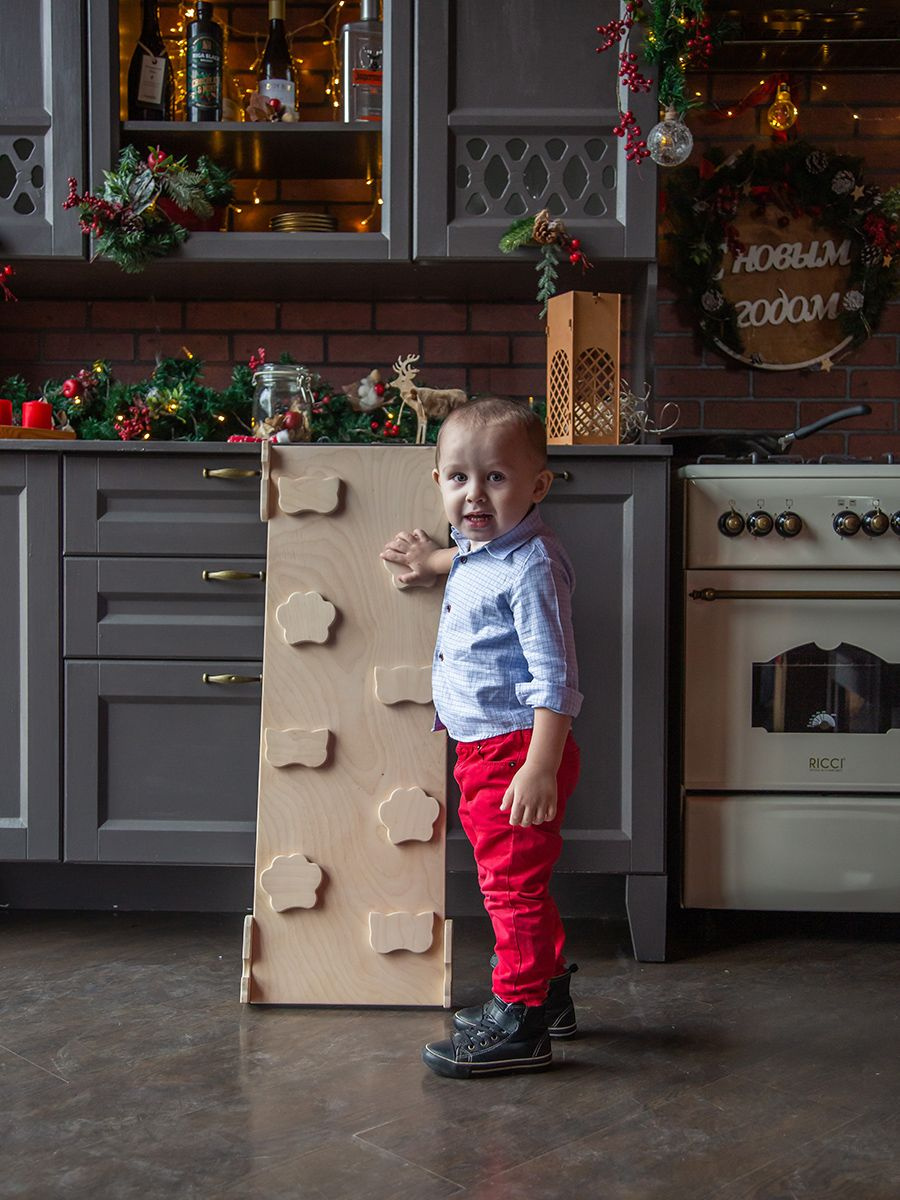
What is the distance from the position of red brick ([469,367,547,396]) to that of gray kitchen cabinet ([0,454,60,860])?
3.47ft

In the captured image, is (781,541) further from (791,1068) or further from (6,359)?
(6,359)

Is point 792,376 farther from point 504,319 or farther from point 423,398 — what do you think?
point 423,398

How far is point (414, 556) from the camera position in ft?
6.27

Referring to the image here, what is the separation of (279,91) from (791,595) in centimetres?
151

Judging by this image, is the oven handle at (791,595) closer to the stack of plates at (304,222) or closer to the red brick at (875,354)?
the red brick at (875,354)

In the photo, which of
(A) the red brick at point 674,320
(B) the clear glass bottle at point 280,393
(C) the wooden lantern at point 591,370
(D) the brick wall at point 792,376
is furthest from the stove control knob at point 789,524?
(B) the clear glass bottle at point 280,393

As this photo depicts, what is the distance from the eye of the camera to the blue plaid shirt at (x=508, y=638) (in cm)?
165

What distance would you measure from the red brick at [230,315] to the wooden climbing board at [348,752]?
931mm

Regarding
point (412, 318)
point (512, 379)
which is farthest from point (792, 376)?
point (412, 318)

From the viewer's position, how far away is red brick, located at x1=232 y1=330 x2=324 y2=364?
2.77 metres

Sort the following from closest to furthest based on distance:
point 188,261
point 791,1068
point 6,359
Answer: point 791,1068 → point 188,261 → point 6,359

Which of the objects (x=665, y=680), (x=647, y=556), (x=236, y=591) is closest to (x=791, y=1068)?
(x=665, y=680)

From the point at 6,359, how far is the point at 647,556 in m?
1.61

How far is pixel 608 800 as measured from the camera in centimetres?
216
